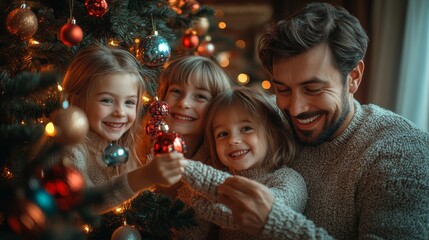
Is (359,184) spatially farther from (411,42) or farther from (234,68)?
(234,68)

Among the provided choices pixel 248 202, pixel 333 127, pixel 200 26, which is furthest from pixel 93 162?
pixel 200 26

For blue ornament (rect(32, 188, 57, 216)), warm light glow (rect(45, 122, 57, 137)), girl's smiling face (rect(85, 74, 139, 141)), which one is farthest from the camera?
girl's smiling face (rect(85, 74, 139, 141))

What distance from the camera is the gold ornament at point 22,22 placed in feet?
4.27

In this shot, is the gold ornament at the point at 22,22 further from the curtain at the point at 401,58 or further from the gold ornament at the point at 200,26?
the curtain at the point at 401,58

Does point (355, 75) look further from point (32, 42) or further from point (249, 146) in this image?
point (32, 42)

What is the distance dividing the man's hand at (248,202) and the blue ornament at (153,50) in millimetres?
502

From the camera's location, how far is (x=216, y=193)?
123cm

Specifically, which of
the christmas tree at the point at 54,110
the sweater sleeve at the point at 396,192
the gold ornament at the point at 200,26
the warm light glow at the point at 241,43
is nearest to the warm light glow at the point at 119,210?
the christmas tree at the point at 54,110

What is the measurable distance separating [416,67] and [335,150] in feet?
5.47

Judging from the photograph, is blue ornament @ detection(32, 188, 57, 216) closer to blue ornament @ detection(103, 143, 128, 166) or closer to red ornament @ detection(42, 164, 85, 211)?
red ornament @ detection(42, 164, 85, 211)

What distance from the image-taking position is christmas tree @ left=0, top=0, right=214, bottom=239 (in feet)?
2.53

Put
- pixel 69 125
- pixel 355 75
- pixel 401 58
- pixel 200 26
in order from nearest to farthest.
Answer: pixel 69 125, pixel 355 75, pixel 200 26, pixel 401 58

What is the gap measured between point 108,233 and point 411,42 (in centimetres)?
229

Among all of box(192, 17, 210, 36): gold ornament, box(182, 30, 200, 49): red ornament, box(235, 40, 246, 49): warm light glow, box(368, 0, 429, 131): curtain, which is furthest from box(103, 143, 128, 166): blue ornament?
box(235, 40, 246, 49): warm light glow
